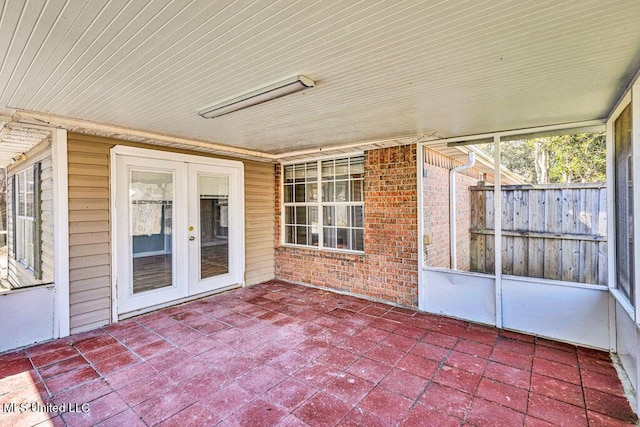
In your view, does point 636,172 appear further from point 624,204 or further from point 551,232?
point 551,232

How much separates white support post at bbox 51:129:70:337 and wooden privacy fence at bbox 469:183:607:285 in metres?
5.53

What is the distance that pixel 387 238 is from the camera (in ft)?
15.6

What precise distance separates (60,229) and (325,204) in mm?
3717

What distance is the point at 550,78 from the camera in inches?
93.3

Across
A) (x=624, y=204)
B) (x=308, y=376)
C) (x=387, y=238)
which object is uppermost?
(x=624, y=204)

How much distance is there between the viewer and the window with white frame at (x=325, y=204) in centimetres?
524

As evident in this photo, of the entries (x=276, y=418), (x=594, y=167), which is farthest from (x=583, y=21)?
(x=594, y=167)

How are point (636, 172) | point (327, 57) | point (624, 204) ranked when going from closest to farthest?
point (327, 57) < point (636, 172) < point (624, 204)

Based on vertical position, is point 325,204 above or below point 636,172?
below

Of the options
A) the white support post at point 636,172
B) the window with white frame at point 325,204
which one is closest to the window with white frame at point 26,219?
the window with white frame at point 325,204

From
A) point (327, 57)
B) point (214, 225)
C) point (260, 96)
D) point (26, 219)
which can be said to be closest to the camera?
point (327, 57)

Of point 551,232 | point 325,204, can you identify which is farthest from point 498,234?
point 325,204

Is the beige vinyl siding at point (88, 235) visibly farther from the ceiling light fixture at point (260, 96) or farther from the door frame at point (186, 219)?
the ceiling light fixture at point (260, 96)

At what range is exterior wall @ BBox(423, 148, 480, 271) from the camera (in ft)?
15.2
